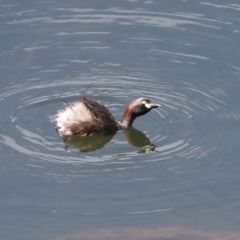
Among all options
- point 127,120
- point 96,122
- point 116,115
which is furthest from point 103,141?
point 116,115

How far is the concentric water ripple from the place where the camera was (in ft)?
33.4

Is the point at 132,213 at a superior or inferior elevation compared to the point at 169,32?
inferior

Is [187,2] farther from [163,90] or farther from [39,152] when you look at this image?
[39,152]

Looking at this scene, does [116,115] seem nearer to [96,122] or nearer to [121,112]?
[121,112]

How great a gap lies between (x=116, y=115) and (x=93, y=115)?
45 cm

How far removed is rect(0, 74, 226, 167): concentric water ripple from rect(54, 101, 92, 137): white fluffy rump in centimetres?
11

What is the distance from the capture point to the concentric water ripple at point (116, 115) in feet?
33.4

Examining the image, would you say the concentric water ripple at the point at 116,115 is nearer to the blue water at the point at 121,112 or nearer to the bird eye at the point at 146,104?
the blue water at the point at 121,112

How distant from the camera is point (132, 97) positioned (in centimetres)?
1145

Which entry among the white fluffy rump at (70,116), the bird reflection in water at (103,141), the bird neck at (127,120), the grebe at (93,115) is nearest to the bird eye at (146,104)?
the grebe at (93,115)

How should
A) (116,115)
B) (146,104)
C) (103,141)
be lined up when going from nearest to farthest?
(103,141) < (146,104) < (116,115)

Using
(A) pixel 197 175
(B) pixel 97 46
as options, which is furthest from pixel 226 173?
(B) pixel 97 46

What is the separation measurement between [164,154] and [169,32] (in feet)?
11.1

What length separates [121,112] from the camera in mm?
11359
